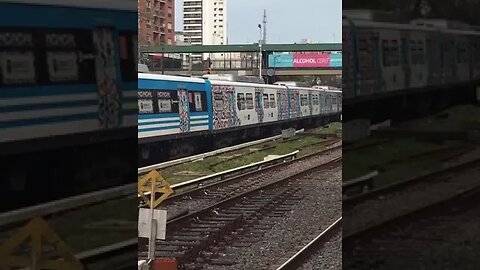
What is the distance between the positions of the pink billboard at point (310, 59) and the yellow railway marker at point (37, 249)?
28459mm

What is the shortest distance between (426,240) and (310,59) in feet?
99.1

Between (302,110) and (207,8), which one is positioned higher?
(207,8)

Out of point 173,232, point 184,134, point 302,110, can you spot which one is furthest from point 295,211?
point 302,110

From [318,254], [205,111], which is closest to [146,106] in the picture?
[205,111]

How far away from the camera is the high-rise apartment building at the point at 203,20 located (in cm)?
3216

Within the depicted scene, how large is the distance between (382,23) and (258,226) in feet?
18.8

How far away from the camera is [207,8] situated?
3256cm

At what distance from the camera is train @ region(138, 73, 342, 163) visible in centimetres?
1350

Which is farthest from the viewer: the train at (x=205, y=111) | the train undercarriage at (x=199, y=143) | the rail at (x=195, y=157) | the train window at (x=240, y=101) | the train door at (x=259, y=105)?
the train door at (x=259, y=105)

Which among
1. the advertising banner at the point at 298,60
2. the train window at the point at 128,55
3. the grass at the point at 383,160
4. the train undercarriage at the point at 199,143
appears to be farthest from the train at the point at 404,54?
the advertising banner at the point at 298,60

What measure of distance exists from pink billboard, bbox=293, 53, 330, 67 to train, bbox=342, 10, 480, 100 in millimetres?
27706

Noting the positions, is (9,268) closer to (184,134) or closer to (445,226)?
(445,226)

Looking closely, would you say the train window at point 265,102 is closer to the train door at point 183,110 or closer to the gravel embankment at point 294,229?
the train door at point 183,110

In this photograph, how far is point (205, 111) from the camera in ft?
53.4
